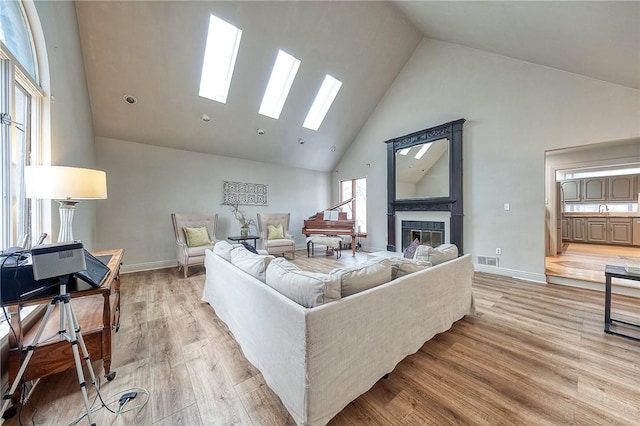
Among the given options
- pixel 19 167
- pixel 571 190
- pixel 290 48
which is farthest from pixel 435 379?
pixel 571 190

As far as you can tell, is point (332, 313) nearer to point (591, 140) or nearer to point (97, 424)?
point (97, 424)

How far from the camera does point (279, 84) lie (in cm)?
492

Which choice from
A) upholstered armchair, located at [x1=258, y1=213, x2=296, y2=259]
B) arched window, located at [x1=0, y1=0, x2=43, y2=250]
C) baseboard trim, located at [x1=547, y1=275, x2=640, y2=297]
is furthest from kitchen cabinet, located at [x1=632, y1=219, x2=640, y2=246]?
arched window, located at [x1=0, y1=0, x2=43, y2=250]

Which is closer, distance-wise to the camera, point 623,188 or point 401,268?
point 401,268

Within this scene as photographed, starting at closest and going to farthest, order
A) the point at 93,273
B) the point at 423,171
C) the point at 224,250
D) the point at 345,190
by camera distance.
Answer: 1. the point at 93,273
2. the point at 224,250
3. the point at 423,171
4. the point at 345,190

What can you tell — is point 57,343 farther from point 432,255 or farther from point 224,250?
point 432,255

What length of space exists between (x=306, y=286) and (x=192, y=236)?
3.85m

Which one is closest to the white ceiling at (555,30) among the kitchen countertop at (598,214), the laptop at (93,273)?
the laptop at (93,273)

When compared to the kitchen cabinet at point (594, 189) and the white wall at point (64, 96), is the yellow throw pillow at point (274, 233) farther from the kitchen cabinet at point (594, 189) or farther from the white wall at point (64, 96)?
the kitchen cabinet at point (594, 189)

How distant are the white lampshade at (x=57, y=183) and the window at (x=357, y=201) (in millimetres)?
5680

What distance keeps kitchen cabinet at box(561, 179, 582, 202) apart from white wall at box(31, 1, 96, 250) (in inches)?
391

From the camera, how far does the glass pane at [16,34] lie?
175cm

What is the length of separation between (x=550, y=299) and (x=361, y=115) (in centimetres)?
508

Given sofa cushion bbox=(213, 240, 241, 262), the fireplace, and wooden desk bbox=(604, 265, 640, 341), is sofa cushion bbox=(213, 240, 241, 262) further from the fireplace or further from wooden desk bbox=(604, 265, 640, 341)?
the fireplace
